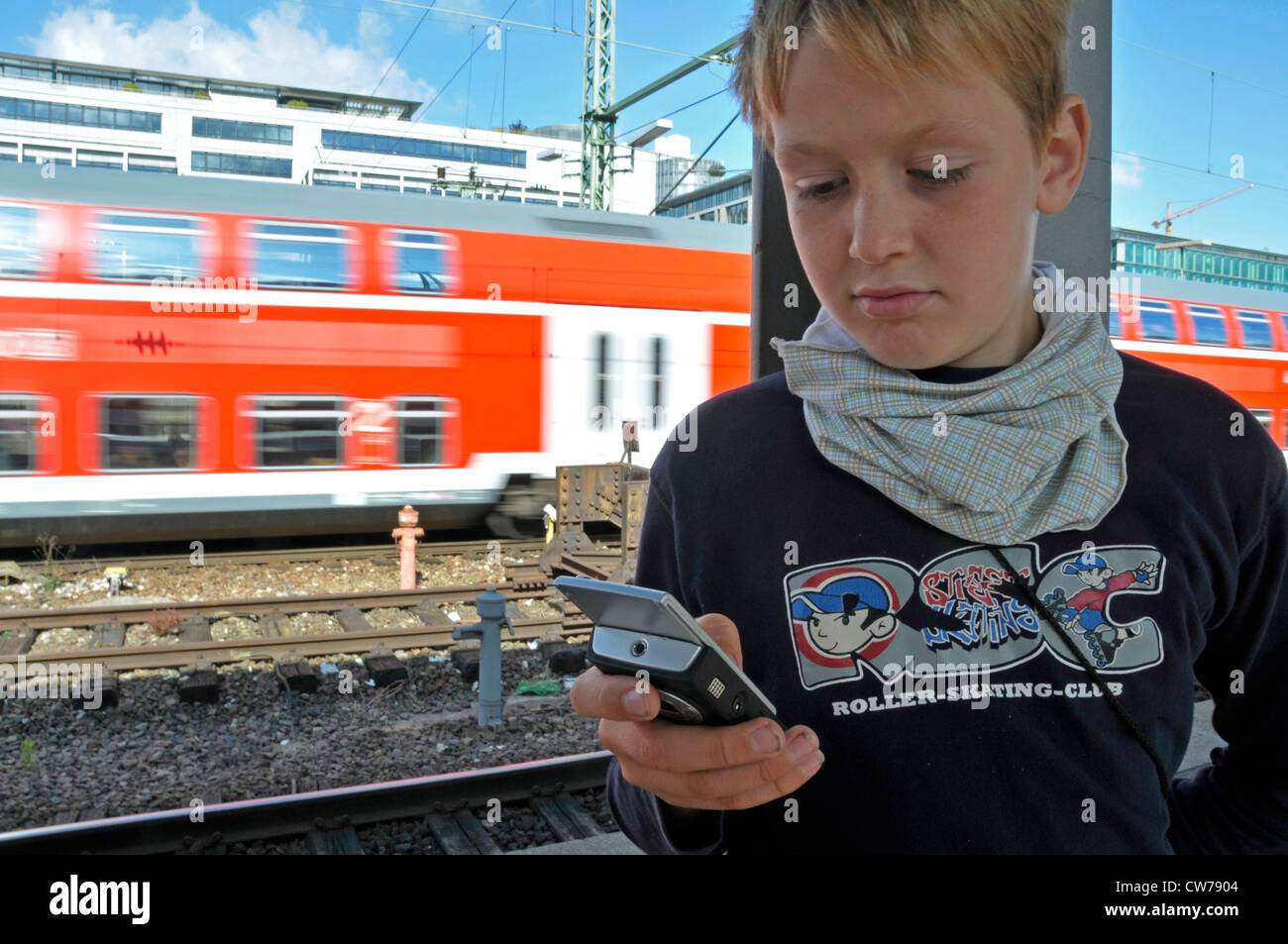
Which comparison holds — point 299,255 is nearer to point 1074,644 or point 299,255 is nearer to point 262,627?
point 262,627

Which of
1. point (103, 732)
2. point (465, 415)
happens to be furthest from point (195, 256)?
point (103, 732)

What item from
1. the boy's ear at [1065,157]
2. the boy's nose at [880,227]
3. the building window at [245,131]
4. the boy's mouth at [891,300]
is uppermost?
the building window at [245,131]

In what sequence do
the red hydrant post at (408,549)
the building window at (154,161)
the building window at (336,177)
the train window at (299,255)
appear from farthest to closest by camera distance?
the building window at (154,161) → the building window at (336,177) → the train window at (299,255) → the red hydrant post at (408,549)

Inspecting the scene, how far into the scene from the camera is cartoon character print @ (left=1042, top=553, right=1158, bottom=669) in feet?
3.51

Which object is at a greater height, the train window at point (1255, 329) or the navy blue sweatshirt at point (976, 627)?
the train window at point (1255, 329)

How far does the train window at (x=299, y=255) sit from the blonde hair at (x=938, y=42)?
8221mm

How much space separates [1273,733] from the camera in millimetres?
1174

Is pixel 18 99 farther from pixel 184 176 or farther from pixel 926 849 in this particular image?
pixel 926 849

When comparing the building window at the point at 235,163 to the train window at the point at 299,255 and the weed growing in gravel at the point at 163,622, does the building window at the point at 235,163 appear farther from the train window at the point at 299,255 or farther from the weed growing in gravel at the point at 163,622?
the weed growing in gravel at the point at 163,622

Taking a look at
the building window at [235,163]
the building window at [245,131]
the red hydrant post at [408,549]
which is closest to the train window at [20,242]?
the red hydrant post at [408,549]

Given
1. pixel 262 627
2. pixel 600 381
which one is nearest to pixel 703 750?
pixel 262 627

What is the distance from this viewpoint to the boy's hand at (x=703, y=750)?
93 centimetres

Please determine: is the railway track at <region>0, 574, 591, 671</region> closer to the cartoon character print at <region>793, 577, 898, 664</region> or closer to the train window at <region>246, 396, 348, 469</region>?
the train window at <region>246, 396, 348, 469</region>

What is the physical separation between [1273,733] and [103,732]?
5.14 meters
